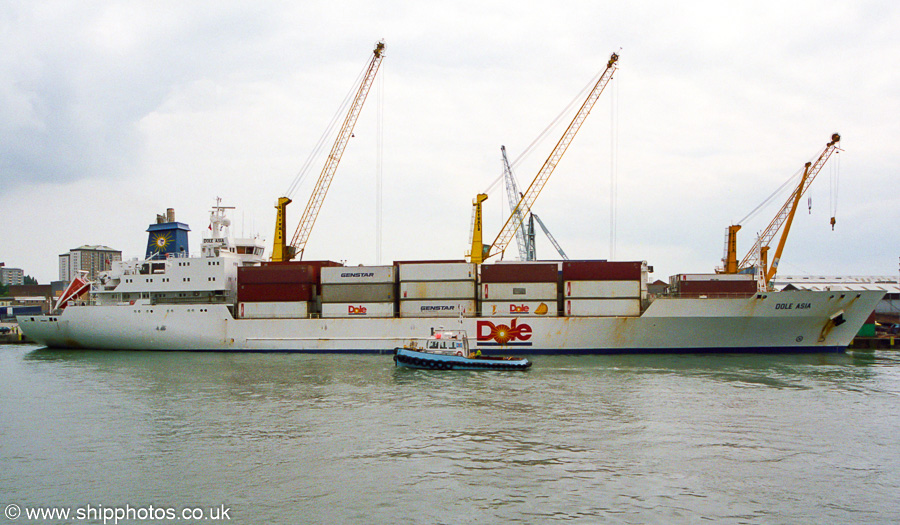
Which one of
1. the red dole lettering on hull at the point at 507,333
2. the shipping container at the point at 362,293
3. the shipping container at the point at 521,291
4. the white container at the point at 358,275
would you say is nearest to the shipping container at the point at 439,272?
the white container at the point at 358,275

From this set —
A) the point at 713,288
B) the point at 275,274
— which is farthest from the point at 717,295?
the point at 275,274

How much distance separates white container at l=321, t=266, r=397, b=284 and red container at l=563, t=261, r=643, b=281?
12021 millimetres

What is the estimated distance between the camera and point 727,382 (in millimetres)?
27000

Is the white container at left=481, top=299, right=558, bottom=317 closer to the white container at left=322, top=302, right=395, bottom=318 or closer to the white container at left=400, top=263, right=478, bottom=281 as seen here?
the white container at left=400, top=263, right=478, bottom=281

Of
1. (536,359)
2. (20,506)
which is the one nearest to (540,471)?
(20,506)

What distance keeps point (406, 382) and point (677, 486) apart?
15.4m

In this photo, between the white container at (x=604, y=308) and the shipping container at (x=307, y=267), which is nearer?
the white container at (x=604, y=308)

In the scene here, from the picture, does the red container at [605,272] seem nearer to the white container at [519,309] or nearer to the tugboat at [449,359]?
the white container at [519,309]

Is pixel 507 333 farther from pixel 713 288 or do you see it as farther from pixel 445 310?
pixel 713 288

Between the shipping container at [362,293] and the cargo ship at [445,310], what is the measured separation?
0.22 ft

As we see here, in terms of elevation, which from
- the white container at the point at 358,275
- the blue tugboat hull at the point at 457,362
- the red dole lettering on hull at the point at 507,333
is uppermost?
the white container at the point at 358,275

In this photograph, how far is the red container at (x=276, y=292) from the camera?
41188 mm

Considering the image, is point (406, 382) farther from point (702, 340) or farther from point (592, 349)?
point (702, 340)

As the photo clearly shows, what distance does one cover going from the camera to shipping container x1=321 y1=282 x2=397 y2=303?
1599 inches
